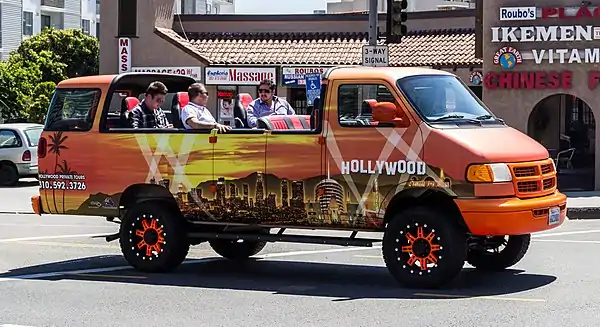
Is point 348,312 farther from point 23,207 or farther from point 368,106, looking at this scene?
point 23,207

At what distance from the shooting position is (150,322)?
345 inches

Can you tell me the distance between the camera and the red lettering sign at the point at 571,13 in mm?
21906

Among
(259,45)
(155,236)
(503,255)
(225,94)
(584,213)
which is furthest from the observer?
(259,45)

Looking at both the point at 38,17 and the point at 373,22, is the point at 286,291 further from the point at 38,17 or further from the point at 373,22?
the point at 38,17

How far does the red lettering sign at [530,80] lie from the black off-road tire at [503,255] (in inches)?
467

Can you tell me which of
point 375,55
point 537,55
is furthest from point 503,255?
point 537,55

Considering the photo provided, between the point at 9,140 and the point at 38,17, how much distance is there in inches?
1445

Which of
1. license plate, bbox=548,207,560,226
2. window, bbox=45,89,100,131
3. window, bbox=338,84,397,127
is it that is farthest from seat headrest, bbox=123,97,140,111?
license plate, bbox=548,207,560,226

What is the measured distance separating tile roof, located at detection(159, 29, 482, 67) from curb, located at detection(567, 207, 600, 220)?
11.4 metres

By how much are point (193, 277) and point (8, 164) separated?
17488mm

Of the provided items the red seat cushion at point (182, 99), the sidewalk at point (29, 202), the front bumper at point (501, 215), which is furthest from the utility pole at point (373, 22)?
the front bumper at point (501, 215)

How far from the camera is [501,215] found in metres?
9.58

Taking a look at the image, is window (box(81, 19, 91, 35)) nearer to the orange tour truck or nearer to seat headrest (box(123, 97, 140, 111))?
seat headrest (box(123, 97, 140, 111))

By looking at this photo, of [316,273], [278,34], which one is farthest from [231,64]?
[316,273]
